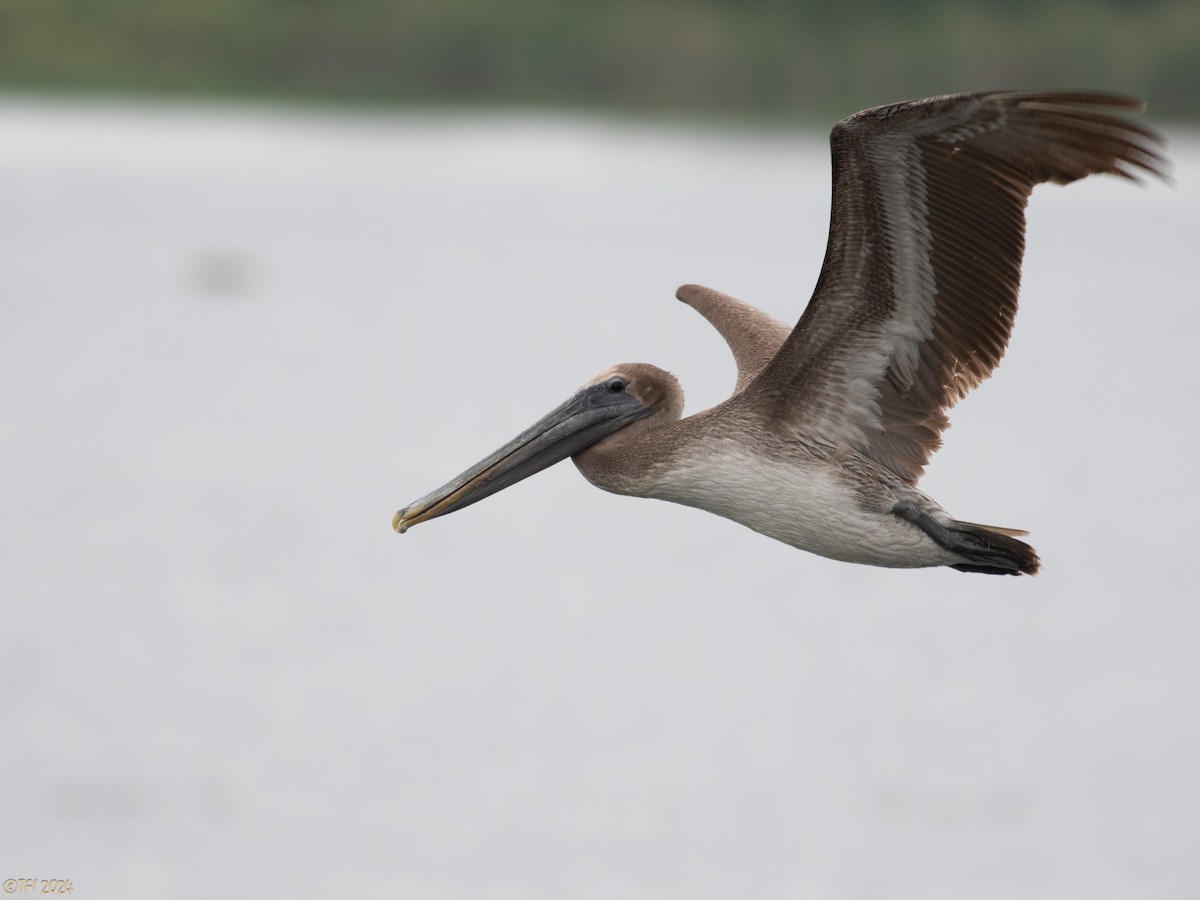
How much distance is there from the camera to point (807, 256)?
46750mm

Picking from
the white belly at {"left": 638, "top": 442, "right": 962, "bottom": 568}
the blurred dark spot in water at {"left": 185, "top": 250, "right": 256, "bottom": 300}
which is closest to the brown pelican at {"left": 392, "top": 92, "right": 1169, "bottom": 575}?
the white belly at {"left": 638, "top": 442, "right": 962, "bottom": 568}

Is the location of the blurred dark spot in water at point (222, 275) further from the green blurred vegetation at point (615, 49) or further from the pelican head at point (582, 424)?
the pelican head at point (582, 424)

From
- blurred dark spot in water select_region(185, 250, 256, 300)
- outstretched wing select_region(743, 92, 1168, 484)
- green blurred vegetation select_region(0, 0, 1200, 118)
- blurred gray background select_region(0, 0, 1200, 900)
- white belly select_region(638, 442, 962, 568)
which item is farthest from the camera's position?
blurred dark spot in water select_region(185, 250, 256, 300)

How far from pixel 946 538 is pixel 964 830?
11.7m

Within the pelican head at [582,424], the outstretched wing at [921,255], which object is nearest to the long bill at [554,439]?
the pelican head at [582,424]

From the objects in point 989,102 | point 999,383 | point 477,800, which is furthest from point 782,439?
point 999,383

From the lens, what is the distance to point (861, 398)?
6699mm

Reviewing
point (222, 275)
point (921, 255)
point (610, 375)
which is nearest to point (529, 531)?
point (610, 375)

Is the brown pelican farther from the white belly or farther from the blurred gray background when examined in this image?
the blurred gray background

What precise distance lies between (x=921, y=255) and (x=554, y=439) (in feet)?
4.94

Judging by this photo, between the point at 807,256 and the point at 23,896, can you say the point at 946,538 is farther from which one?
the point at 807,256

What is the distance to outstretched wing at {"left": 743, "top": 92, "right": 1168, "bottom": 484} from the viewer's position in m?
5.70

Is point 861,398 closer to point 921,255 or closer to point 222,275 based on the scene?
point 921,255

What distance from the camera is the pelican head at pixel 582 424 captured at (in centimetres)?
690
